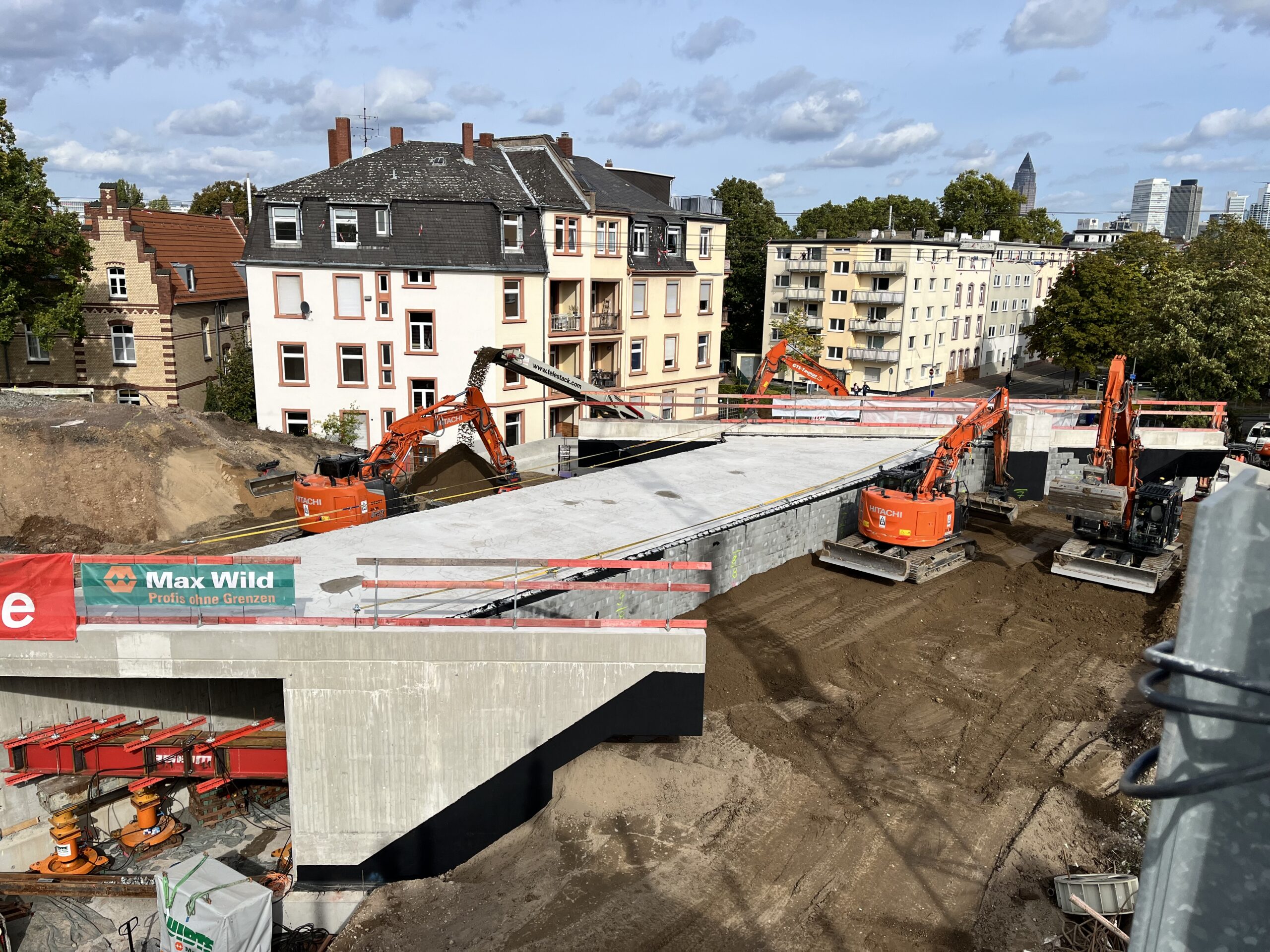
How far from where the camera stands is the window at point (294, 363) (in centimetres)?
3416

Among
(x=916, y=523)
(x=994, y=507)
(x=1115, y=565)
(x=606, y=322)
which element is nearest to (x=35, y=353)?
(x=606, y=322)

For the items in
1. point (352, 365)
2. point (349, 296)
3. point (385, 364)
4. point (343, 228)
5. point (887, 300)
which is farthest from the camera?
point (887, 300)

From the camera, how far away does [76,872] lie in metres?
13.3

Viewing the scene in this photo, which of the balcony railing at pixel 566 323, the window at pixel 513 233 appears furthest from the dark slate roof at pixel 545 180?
the balcony railing at pixel 566 323

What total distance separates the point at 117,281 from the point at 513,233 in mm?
16809

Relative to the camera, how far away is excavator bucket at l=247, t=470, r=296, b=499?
2508cm

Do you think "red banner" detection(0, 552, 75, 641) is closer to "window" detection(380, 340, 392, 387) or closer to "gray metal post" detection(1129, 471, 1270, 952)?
"gray metal post" detection(1129, 471, 1270, 952)

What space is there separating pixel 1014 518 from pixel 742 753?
15155mm

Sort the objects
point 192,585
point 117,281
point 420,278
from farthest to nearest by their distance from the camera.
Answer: point 117,281 < point 420,278 < point 192,585

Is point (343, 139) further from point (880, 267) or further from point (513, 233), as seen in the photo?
point (880, 267)

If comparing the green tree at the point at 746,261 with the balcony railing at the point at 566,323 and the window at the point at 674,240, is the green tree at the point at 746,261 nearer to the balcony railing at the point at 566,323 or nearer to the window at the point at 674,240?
the window at the point at 674,240

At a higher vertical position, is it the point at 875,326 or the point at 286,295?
the point at 286,295

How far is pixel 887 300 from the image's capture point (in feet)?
178

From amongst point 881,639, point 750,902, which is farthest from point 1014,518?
point 750,902
